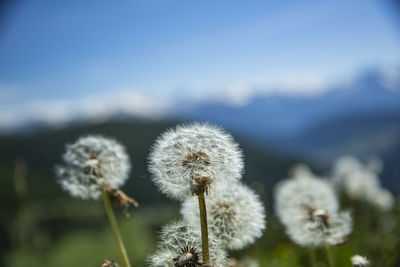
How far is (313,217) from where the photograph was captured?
364 centimetres

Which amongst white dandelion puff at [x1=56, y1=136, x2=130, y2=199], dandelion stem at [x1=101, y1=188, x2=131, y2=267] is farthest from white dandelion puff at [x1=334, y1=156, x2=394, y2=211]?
dandelion stem at [x1=101, y1=188, x2=131, y2=267]

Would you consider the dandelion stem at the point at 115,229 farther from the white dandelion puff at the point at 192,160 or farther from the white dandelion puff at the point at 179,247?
the white dandelion puff at the point at 192,160

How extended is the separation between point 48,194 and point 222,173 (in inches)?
4837

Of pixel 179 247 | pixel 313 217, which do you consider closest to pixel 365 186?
pixel 313 217

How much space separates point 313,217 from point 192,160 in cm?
156

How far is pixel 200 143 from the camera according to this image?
2902 millimetres

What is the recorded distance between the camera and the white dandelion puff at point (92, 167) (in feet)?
12.3

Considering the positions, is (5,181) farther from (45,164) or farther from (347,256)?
(347,256)

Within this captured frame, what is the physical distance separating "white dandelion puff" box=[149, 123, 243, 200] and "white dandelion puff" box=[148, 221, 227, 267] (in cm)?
25

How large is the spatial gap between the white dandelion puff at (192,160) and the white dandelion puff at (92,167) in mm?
991

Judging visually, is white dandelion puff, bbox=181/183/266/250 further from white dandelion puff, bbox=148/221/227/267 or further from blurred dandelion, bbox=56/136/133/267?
blurred dandelion, bbox=56/136/133/267

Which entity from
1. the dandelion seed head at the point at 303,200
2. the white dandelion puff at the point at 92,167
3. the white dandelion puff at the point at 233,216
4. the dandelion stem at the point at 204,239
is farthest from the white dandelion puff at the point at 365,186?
the dandelion stem at the point at 204,239

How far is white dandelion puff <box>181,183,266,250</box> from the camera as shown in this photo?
3.32 metres

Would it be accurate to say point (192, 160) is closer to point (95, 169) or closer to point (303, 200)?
point (95, 169)
